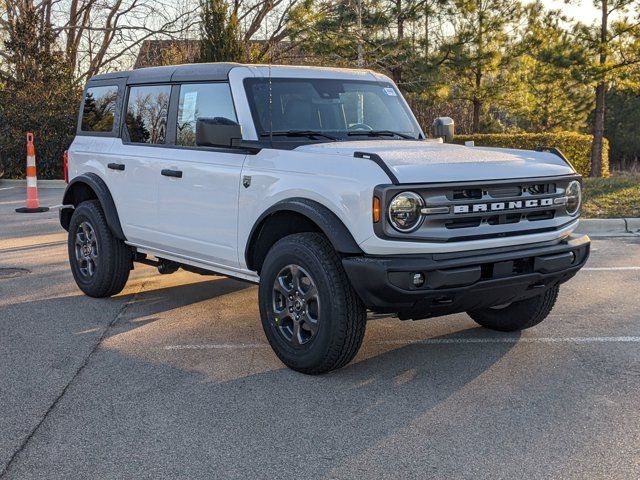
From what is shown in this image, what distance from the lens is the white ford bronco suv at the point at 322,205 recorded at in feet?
14.1

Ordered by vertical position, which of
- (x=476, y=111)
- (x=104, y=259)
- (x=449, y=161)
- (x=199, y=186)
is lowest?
(x=104, y=259)

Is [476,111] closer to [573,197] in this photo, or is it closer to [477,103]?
[477,103]

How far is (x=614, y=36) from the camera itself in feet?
65.8

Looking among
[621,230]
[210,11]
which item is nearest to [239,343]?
[621,230]

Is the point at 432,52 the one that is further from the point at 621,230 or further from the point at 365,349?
the point at 365,349

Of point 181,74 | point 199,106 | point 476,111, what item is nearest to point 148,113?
point 181,74

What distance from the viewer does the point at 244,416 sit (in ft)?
13.6

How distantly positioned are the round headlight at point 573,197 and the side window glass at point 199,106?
7.48ft

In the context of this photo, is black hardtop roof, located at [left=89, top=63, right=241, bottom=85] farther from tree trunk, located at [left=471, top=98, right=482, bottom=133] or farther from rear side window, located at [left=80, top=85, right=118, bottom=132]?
tree trunk, located at [left=471, top=98, right=482, bottom=133]

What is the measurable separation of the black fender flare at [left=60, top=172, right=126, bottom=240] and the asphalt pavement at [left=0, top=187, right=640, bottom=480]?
0.72 m

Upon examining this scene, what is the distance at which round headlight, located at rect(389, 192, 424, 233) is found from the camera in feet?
14.0

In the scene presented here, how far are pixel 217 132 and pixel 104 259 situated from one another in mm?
2182

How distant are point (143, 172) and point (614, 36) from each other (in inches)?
678

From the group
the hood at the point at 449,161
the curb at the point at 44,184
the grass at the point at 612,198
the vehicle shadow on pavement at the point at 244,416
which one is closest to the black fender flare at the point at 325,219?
the hood at the point at 449,161
